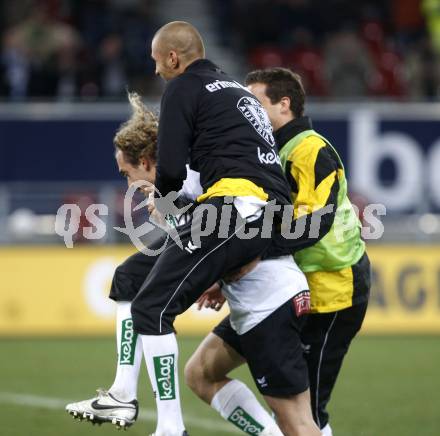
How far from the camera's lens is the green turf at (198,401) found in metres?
7.96

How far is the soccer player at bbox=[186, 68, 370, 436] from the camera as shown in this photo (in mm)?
6094

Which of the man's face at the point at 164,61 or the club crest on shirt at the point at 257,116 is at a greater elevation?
the man's face at the point at 164,61

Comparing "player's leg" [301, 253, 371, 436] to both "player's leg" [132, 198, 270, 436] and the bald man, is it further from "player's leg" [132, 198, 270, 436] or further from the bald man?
"player's leg" [132, 198, 270, 436]

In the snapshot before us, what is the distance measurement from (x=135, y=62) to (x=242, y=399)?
10631mm

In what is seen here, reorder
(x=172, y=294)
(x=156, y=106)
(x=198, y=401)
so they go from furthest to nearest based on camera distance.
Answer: (x=156, y=106), (x=198, y=401), (x=172, y=294)

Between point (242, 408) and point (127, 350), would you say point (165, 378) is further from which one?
point (242, 408)

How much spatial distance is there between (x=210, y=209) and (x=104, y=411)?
45.5 inches

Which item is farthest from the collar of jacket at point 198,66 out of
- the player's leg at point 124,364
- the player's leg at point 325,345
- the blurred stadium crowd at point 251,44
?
the blurred stadium crowd at point 251,44

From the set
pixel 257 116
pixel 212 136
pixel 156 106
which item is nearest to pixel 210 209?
pixel 212 136

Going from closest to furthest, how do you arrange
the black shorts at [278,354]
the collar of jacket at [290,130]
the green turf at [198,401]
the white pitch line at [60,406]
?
the black shorts at [278,354], the collar of jacket at [290,130], the green turf at [198,401], the white pitch line at [60,406]

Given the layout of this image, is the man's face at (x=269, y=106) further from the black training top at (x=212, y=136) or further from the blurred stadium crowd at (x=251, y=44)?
the blurred stadium crowd at (x=251, y=44)

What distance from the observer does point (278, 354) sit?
575 centimetres

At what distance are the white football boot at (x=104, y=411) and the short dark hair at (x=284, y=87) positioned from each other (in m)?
1.79

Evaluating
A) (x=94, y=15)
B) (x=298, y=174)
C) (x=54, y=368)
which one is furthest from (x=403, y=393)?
(x=94, y=15)
